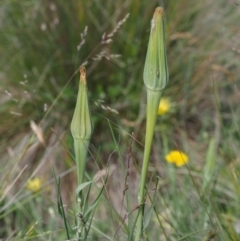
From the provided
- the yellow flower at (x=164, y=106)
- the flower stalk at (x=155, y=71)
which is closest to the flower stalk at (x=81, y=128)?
the flower stalk at (x=155, y=71)

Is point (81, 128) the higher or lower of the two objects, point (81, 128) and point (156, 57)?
the lower

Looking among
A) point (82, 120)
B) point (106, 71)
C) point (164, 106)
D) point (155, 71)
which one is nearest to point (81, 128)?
point (82, 120)

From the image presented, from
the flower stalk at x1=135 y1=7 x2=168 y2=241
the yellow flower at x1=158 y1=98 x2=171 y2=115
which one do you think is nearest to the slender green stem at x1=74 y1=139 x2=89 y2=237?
the flower stalk at x1=135 y1=7 x2=168 y2=241

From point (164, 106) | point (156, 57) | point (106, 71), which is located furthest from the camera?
point (106, 71)

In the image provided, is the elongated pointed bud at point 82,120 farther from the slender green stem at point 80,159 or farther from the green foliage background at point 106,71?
the green foliage background at point 106,71

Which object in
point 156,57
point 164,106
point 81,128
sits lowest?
point 164,106

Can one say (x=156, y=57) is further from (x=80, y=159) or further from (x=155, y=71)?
(x=80, y=159)
